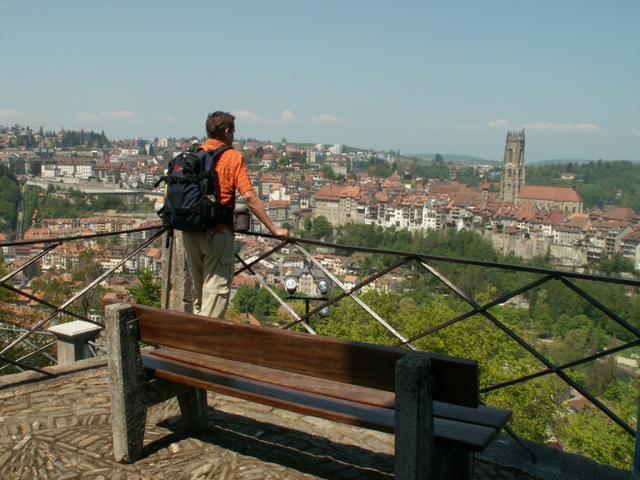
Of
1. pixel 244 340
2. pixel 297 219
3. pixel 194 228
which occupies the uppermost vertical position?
pixel 194 228

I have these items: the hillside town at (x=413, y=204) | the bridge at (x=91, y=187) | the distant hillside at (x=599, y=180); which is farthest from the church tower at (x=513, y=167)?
the bridge at (x=91, y=187)

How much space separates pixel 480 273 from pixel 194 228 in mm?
53497

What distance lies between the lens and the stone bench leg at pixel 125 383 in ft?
8.23

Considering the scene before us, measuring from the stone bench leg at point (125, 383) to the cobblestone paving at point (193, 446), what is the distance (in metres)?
0.09

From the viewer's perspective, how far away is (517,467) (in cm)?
276

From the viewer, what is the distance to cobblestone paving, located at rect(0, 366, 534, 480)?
2594mm

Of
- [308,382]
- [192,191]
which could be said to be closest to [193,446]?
[308,382]

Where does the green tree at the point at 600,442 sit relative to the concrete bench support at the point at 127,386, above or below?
below

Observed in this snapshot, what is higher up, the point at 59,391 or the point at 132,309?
the point at 132,309

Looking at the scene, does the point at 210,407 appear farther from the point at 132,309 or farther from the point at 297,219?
the point at 297,219

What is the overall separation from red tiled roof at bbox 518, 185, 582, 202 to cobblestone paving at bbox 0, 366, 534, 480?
111m

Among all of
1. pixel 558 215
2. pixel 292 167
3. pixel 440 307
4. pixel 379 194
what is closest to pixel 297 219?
pixel 379 194

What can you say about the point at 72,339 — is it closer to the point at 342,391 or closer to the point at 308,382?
the point at 308,382

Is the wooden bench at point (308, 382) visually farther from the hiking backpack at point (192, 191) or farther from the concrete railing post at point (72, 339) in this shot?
the concrete railing post at point (72, 339)
